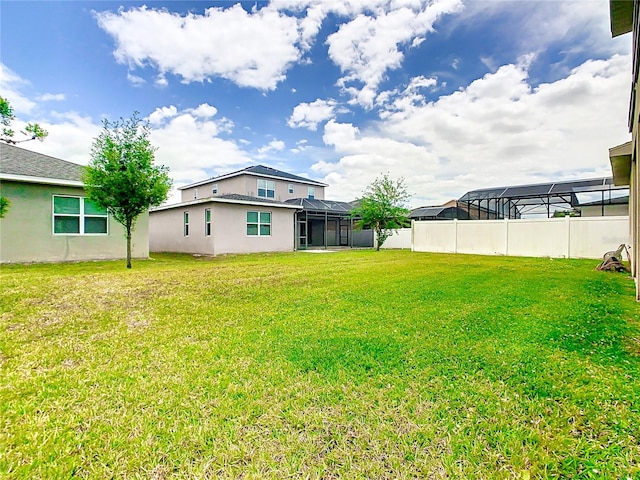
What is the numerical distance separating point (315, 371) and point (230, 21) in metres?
12.0

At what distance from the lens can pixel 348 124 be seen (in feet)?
62.2

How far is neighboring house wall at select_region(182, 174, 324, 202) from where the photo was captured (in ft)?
79.9

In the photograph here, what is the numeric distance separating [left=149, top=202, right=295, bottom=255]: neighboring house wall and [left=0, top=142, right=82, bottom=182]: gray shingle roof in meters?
5.46

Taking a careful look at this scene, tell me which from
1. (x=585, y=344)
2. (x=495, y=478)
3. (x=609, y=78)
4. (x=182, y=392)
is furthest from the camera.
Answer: (x=609, y=78)

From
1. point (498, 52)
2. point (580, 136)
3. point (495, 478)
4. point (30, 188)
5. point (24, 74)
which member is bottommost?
point (495, 478)

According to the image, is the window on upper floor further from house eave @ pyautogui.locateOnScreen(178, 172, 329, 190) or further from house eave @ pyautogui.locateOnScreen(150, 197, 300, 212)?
house eave @ pyautogui.locateOnScreen(150, 197, 300, 212)

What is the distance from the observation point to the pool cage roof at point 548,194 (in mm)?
20891

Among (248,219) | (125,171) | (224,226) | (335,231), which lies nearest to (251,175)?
(248,219)

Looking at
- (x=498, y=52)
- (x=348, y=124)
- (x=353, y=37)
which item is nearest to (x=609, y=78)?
(x=498, y=52)

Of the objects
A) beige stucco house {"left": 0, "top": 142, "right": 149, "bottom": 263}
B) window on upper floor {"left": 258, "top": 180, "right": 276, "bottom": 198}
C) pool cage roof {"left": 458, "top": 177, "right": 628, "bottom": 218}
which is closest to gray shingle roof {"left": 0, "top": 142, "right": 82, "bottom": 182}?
beige stucco house {"left": 0, "top": 142, "right": 149, "bottom": 263}

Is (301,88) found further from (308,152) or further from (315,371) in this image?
(315,371)

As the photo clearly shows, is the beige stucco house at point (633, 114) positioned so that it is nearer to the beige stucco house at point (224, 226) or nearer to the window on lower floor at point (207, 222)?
the beige stucco house at point (224, 226)

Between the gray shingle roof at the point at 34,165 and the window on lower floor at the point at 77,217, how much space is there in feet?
2.73

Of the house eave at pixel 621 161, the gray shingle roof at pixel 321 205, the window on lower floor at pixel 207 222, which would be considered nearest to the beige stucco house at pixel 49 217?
the window on lower floor at pixel 207 222
